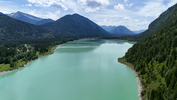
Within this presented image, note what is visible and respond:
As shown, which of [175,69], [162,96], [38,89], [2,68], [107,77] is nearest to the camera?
[162,96]

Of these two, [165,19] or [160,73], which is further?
[165,19]

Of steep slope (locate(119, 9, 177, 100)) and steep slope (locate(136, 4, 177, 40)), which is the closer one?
steep slope (locate(119, 9, 177, 100))

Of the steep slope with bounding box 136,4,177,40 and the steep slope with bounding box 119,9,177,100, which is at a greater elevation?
the steep slope with bounding box 136,4,177,40

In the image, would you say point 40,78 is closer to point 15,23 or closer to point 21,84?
point 21,84

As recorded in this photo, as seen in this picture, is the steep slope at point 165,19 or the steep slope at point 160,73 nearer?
the steep slope at point 160,73

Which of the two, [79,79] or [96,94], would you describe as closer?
[96,94]

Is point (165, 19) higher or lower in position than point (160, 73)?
higher

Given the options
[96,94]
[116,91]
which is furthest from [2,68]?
[116,91]

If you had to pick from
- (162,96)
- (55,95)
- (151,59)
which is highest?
(151,59)

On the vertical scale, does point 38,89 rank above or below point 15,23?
below

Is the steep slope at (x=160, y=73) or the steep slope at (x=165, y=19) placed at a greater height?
the steep slope at (x=165, y=19)

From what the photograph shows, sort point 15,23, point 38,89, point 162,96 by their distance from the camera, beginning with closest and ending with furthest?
point 162,96 → point 38,89 → point 15,23
